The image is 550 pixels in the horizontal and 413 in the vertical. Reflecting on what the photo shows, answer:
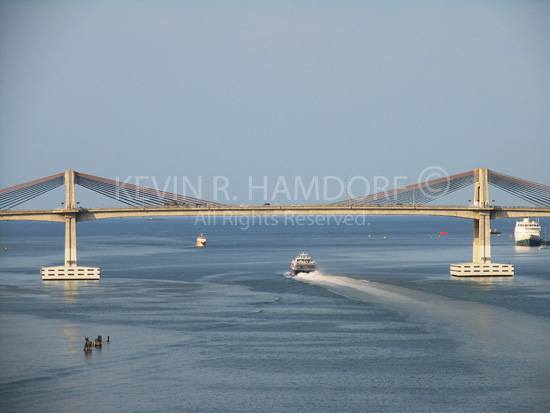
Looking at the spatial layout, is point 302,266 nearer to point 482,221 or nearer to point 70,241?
point 482,221

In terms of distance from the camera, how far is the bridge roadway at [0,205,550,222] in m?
111

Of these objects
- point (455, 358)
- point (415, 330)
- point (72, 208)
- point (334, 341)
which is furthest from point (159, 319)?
point (72, 208)

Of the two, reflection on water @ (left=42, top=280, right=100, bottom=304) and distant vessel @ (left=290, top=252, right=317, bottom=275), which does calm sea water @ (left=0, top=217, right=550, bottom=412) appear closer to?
reflection on water @ (left=42, top=280, right=100, bottom=304)

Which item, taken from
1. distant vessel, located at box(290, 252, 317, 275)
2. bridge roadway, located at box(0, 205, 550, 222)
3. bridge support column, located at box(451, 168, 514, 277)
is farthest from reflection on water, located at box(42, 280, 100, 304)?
bridge support column, located at box(451, 168, 514, 277)

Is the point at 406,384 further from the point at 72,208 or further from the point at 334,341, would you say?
the point at 72,208

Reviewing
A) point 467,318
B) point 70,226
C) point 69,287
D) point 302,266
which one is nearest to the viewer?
point 467,318

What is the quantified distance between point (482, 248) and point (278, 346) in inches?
2590

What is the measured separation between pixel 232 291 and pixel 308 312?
850 inches

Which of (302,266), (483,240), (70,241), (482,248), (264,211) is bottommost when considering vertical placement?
(302,266)

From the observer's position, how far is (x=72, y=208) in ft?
364

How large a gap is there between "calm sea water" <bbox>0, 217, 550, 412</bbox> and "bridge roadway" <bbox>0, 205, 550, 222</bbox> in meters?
10.7

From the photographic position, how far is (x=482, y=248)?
117250 millimetres

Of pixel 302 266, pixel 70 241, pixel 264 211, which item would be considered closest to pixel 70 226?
pixel 70 241

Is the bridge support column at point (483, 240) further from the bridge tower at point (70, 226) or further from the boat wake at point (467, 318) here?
the bridge tower at point (70, 226)
